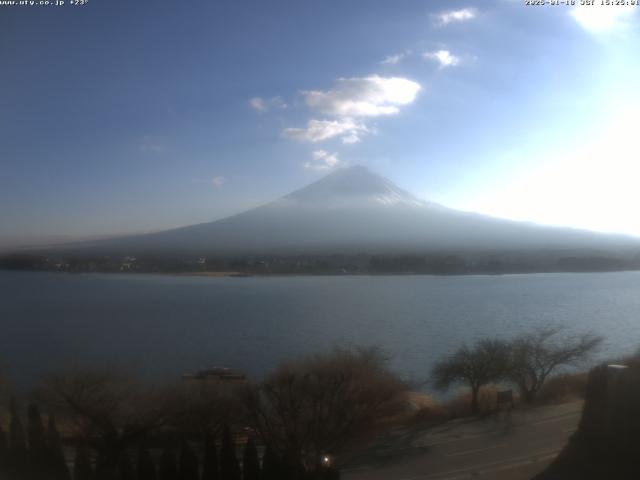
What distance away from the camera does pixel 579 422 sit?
355 cm

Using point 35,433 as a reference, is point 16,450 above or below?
below

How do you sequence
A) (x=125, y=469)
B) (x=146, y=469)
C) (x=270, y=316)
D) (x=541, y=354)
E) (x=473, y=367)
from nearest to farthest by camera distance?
(x=146, y=469) → (x=125, y=469) → (x=473, y=367) → (x=541, y=354) → (x=270, y=316)

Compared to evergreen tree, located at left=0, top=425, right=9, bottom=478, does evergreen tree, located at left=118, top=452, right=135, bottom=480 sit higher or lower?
lower

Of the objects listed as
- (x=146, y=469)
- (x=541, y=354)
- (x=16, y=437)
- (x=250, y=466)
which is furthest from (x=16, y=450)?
(x=541, y=354)

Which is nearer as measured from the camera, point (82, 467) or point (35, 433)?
point (82, 467)

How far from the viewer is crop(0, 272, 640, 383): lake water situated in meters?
5.92

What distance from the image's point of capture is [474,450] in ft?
12.7

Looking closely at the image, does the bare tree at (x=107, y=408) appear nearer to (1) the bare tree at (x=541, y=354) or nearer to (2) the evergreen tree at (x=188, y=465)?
(2) the evergreen tree at (x=188, y=465)

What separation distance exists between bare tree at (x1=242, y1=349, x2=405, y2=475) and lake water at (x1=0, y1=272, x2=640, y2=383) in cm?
83

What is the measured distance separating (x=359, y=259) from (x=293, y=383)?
8357mm

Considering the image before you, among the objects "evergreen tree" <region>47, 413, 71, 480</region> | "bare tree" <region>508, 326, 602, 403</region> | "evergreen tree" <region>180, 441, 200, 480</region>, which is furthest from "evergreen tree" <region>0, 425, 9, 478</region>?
"bare tree" <region>508, 326, 602, 403</region>

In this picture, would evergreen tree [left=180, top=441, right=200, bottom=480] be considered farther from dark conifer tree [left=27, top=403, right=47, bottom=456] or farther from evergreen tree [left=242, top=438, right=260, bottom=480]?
dark conifer tree [left=27, top=403, right=47, bottom=456]

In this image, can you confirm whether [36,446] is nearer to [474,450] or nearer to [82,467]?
[82,467]

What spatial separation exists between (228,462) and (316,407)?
878 mm
